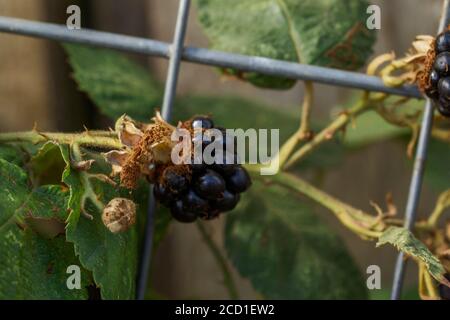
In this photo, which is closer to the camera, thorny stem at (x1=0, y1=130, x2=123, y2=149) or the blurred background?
thorny stem at (x1=0, y1=130, x2=123, y2=149)

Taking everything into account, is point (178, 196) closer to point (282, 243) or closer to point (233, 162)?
point (233, 162)

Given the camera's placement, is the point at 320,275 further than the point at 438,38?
Yes

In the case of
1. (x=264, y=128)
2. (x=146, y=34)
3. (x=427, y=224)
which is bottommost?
(x=427, y=224)

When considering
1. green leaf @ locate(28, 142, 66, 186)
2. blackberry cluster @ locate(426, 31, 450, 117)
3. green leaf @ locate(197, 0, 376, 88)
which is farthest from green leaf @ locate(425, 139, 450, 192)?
green leaf @ locate(28, 142, 66, 186)

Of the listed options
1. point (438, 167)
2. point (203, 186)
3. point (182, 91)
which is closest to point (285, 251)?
point (203, 186)

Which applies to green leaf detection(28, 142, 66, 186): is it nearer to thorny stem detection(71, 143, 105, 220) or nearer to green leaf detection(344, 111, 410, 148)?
thorny stem detection(71, 143, 105, 220)

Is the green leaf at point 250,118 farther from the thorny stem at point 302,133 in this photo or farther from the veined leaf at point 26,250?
the veined leaf at point 26,250

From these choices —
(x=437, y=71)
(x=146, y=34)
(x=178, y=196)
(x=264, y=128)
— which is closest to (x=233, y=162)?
(x=178, y=196)
